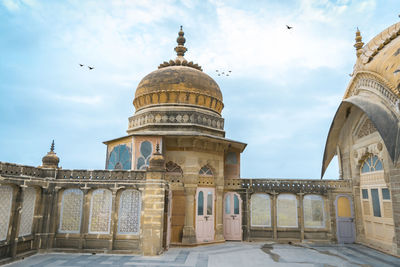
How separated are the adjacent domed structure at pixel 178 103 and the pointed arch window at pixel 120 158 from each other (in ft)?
5.77

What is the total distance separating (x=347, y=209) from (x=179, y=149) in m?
8.68

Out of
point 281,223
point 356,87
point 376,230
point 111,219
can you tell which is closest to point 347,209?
point 376,230

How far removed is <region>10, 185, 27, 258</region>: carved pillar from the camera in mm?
8352

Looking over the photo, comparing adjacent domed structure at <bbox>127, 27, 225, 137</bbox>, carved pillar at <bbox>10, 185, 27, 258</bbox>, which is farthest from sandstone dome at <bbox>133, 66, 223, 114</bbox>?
carved pillar at <bbox>10, 185, 27, 258</bbox>

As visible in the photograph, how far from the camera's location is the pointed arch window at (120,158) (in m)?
12.4

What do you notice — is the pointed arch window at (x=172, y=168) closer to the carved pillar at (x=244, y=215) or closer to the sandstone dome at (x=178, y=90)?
the carved pillar at (x=244, y=215)

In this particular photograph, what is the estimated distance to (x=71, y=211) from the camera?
399 inches

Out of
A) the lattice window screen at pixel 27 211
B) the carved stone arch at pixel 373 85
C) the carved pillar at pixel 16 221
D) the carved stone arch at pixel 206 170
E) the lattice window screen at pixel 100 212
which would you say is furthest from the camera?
the carved stone arch at pixel 206 170

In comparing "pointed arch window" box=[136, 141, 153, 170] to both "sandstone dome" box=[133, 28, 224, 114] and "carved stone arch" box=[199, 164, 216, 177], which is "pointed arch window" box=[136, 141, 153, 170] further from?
"sandstone dome" box=[133, 28, 224, 114]

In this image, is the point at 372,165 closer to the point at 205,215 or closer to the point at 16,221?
the point at 205,215

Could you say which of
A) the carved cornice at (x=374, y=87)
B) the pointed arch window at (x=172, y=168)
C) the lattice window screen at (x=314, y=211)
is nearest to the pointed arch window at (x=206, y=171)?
the pointed arch window at (x=172, y=168)

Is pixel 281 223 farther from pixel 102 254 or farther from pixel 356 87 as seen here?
pixel 102 254

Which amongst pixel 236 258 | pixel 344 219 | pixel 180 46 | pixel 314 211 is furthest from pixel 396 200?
pixel 180 46

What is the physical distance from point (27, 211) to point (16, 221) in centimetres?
76
